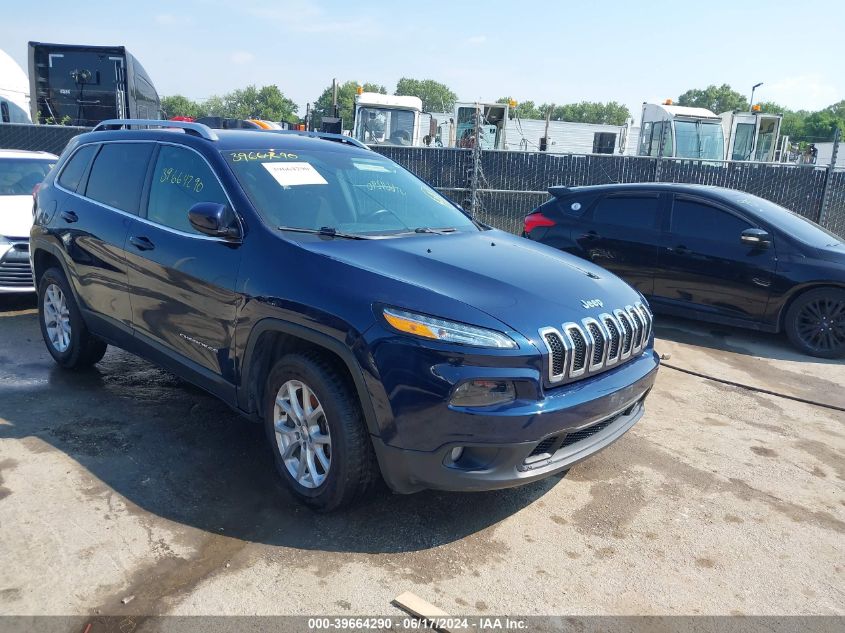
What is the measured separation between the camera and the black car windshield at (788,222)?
6.79 metres

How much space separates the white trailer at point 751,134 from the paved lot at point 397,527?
1685 cm

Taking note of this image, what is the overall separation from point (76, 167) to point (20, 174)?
12.3 feet

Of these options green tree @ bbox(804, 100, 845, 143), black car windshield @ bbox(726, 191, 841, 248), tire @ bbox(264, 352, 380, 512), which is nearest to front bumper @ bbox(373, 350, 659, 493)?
tire @ bbox(264, 352, 380, 512)

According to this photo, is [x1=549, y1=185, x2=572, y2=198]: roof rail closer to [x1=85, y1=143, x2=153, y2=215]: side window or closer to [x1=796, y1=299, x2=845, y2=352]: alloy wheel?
[x1=796, y1=299, x2=845, y2=352]: alloy wheel

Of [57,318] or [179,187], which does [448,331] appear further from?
[57,318]

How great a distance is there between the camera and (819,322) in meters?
6.56

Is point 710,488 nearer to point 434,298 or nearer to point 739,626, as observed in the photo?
point 739,626

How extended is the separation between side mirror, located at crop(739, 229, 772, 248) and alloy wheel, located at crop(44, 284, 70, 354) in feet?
20.3

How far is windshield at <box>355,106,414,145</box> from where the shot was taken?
17781mm

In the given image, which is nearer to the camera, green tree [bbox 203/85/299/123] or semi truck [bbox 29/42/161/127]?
semi truck [bbox 29/42/161/127]

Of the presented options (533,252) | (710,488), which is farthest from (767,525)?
(533,252)

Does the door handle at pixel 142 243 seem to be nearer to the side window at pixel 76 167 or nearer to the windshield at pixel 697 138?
the side window at pixel 76 167

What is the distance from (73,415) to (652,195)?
6.08 m

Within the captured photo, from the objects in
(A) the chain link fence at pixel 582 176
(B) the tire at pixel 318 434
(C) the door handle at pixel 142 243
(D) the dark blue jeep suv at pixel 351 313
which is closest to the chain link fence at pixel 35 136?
(A) the chain link fence at pixel 582 176
